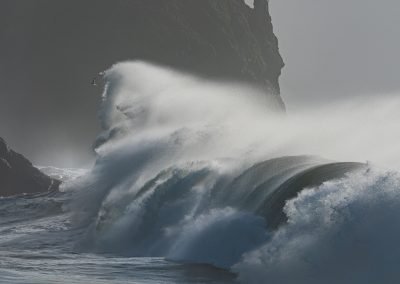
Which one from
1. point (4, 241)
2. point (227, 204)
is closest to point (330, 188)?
point (227, 204)

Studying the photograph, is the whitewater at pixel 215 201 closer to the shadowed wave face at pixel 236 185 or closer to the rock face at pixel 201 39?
the shadowed wave face at pixel 236 185

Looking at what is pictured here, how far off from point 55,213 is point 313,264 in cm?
1526

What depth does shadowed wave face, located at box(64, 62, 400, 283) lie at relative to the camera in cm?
1078

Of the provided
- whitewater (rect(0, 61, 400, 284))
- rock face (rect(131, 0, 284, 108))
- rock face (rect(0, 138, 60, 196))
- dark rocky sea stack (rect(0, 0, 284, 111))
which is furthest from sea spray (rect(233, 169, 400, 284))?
dark rocky sea stack (rect(0, 0, 284, 111))

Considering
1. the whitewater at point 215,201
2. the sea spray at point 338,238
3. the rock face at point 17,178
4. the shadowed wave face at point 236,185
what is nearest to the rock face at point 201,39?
the rock face at point 17,178

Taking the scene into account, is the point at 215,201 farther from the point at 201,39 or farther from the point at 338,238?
the point at 201,39

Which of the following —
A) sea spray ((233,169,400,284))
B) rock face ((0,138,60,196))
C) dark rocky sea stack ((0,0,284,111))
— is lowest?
sea spray ((233,169,400,284))

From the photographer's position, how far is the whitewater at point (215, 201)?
1080 cm

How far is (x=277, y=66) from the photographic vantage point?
97.4m

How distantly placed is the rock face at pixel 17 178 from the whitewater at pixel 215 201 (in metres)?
7.19

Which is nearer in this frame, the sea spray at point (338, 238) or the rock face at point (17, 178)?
the sea spray at point (338, 238)

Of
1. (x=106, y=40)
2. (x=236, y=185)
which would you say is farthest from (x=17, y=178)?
(x=106, y=40)

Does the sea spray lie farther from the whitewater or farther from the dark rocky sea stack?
the dark rocky sea stack

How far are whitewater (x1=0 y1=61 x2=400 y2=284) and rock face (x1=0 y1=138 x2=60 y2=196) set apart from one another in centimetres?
719
